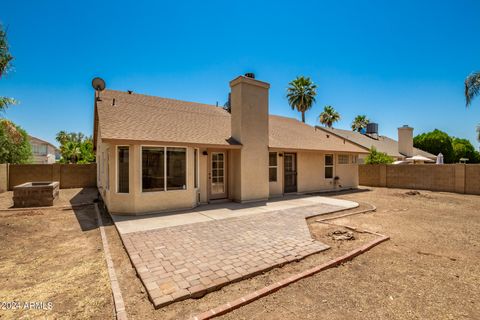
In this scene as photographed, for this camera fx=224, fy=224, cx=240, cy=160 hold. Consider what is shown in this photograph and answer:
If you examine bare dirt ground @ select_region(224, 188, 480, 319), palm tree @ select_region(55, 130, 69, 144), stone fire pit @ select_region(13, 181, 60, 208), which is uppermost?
palm tree @ select_region(55, 130, 69, 144)

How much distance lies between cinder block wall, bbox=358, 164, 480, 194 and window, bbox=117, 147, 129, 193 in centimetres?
1764

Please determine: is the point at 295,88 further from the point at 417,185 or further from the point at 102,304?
the point at 102,304

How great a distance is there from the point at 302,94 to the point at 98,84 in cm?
2482

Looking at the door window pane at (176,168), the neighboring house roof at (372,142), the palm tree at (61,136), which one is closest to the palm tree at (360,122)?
the neighboring house roof at (372,142)

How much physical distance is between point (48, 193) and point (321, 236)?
11.5m

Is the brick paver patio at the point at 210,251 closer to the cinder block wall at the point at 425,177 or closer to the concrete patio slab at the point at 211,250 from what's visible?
the concrete patio slab at the point at 211,250

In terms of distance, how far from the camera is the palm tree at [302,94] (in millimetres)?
29875

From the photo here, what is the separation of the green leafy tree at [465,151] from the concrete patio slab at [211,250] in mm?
45586

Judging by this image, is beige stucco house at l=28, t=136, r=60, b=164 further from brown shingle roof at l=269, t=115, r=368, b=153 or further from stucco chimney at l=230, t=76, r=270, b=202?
stucco chimney at l=230, t=76, r=270, b=202

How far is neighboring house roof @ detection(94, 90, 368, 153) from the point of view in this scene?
8242mm

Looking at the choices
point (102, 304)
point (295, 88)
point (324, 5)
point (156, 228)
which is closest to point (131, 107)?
point (156, 228)

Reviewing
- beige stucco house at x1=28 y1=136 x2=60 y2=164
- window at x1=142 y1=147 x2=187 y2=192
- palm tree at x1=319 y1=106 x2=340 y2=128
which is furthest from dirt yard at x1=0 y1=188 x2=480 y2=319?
beige stucco house at x1=28 y1=136 x2=60 y2=164

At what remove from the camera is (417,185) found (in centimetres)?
1591

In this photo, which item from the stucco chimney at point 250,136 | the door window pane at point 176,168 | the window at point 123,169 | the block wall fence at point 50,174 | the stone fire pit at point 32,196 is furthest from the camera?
the block wall fence at point 50,174
